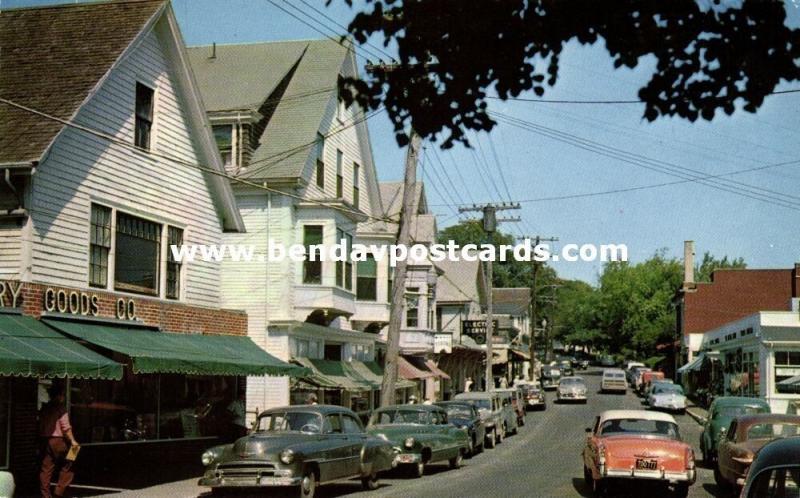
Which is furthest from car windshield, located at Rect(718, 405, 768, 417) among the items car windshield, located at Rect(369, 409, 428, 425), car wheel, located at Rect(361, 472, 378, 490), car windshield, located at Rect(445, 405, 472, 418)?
car wheel, located at Rect(361, 472, 378, 490)

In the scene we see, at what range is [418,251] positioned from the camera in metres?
50.3

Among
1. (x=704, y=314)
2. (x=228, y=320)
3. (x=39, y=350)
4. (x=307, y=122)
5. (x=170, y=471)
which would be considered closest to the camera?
(x=39, y=350)

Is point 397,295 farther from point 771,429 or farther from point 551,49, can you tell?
point 551,49

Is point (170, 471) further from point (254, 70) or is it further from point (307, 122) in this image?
point (254, 70)

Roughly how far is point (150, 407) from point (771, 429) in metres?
13.2

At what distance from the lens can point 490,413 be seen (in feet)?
111

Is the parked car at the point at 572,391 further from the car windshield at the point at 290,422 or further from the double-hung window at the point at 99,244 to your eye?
the car windshield at the point at 290,422

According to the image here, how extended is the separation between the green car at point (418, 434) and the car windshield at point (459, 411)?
158 inches

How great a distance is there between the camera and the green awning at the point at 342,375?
3242cm

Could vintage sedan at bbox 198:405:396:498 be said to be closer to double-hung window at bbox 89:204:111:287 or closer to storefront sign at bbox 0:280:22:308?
storefront sign at bbox 0:280:22:308

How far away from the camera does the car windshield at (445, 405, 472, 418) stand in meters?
29.5

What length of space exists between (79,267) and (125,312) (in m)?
1.54

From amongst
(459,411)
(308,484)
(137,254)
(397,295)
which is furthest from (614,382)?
(308,484)

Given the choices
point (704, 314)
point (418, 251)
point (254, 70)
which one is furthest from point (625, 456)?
point (704, 314)
